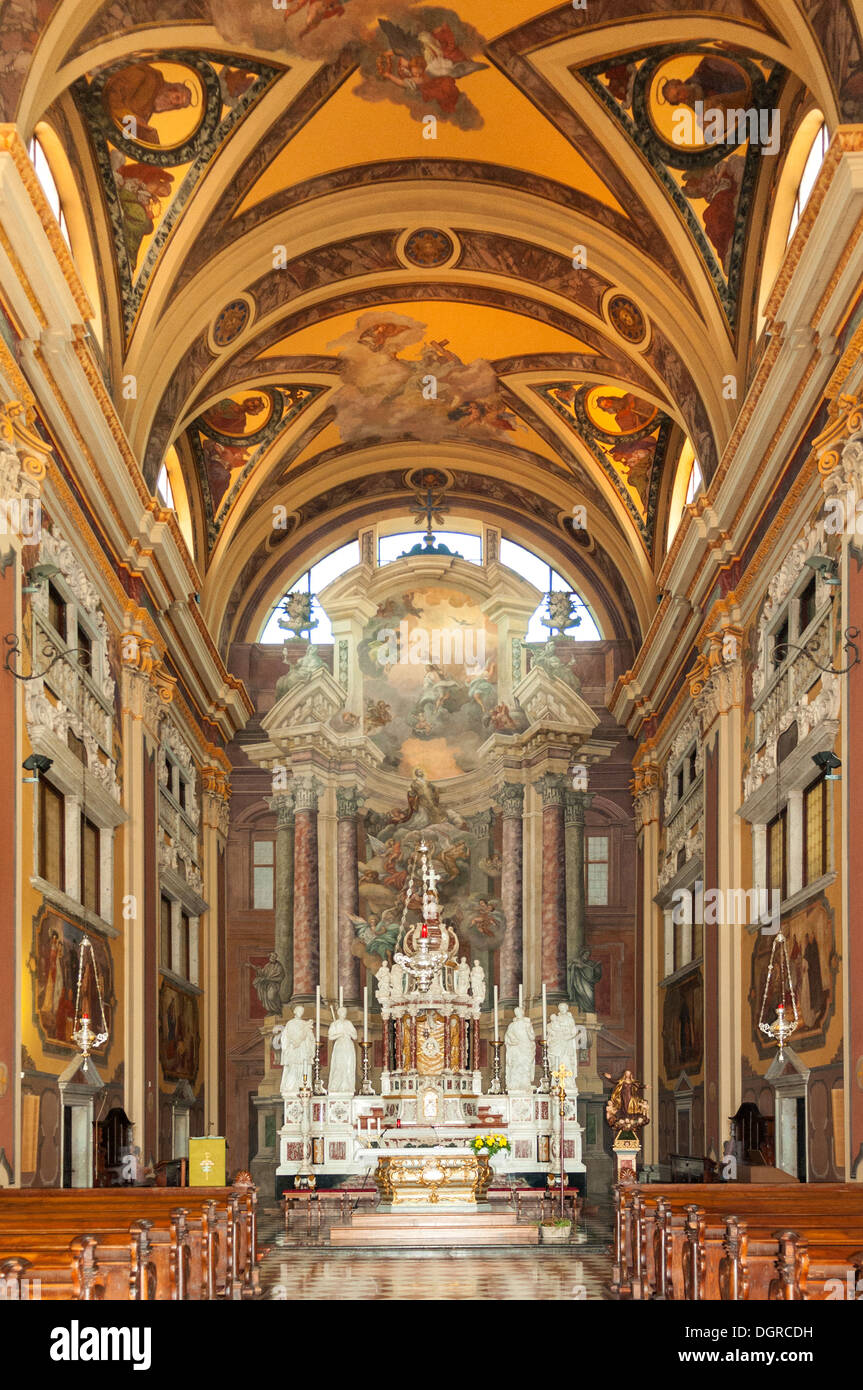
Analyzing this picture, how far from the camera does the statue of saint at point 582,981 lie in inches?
1069

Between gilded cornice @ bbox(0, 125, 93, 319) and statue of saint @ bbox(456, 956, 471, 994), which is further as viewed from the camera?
statue of saint @ bbox(456, 956, 471, 994)

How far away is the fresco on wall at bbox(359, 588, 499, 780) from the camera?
29188 mm

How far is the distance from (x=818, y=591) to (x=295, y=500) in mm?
14613

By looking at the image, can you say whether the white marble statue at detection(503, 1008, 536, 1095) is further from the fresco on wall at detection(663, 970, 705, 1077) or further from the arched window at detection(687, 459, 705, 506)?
the arched window at detection(687, 459, 705, 506)

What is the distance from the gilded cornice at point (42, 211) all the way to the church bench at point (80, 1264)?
8089mm

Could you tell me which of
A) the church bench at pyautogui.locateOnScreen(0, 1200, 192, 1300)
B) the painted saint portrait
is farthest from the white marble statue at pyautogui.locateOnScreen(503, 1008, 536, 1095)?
the church bench at pyautogui.locateOnScreen(0, 1200, 192, 1300)

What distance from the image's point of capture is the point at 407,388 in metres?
26.1

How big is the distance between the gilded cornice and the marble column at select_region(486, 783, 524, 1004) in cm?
1426

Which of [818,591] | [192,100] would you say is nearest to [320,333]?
[192,100]

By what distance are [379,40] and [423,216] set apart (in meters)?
3.64

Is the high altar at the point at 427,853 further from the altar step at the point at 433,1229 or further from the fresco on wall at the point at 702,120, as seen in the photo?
the fresco on wall at the point at 702,120

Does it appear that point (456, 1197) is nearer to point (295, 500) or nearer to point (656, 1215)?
point (656, 1215)

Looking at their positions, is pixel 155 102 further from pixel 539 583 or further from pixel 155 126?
pixel 539 583

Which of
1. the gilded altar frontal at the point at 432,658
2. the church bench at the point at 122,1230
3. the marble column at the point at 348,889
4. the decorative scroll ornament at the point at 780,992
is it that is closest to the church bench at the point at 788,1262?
the gilded altar frontal at the point at 432,658
